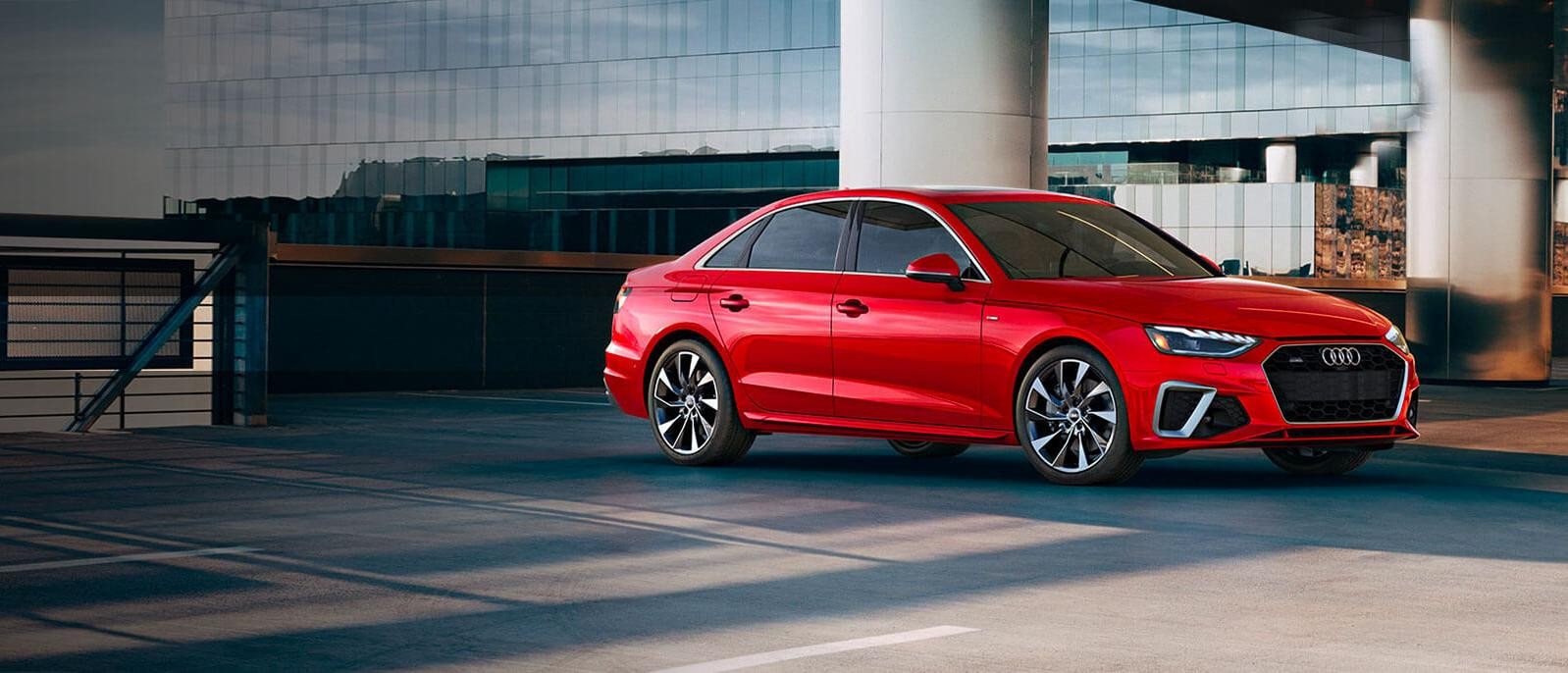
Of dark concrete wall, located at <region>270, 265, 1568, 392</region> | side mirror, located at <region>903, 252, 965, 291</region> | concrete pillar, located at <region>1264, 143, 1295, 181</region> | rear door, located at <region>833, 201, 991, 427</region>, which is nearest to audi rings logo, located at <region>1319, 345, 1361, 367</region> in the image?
rear door, located at <region>833, 201, 991, 427</region>

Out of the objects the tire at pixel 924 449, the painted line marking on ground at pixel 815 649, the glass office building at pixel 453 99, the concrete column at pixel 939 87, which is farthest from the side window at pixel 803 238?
the glass office building at pixel 453 99

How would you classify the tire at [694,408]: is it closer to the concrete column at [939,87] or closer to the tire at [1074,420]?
the tire at [1074,420]

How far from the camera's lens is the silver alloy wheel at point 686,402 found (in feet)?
40.7

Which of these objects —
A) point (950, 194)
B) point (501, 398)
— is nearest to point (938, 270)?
point (950, 194)

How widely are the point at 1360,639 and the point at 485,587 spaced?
2833mm

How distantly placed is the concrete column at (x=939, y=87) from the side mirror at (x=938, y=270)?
18.3 ft

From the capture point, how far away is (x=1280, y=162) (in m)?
73.8

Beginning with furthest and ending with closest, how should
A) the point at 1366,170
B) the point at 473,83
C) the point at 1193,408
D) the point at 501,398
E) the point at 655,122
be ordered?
the point at 473,83 → the point at 655,122 → the point at 1366,170 → the point at 501,398 → the point at 1193,408

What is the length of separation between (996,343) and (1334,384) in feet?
5.55

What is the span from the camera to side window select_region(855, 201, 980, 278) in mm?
11695

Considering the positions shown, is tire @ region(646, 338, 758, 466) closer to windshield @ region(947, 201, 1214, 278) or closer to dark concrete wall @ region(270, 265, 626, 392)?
windshield @ region(947, 201, 1214, 278)

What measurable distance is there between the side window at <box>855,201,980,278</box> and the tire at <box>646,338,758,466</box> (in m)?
1.11

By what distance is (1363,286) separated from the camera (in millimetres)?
36938

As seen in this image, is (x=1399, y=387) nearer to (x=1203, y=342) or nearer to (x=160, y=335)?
(x=1203, y=342)
